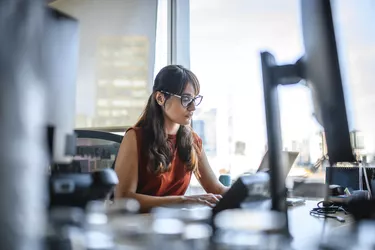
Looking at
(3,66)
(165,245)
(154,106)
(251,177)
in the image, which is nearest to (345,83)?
(251,177)

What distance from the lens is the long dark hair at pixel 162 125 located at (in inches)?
57.3

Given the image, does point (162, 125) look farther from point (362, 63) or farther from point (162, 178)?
point (362, 63)

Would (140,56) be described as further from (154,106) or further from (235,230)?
(154,106)

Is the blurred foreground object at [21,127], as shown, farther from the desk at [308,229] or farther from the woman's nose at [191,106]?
Result: the woman's nose at [191,106]

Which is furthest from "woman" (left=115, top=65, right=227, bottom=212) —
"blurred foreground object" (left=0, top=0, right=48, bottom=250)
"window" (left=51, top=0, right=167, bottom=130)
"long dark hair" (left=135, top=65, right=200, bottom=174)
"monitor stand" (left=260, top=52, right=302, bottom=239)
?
"blurred foreground object" (left=0, top=0, right=48, bottom=250)

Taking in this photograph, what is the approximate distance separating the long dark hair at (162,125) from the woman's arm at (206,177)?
3.4 inches

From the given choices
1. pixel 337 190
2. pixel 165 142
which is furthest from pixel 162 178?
pixel 337 190

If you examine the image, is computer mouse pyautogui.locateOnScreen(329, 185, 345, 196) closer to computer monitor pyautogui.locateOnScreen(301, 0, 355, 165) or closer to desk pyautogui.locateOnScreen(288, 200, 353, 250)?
desk pyautogui.locateOnScreen(288, 200, 353, 250)

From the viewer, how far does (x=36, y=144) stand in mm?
344

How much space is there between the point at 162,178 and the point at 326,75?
1.02 metres

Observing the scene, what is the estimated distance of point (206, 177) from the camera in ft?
5.44

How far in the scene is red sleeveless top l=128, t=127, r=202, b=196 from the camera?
4.61ft

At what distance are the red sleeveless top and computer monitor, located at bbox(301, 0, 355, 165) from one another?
93 centimetres

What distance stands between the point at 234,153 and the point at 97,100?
79 cm
